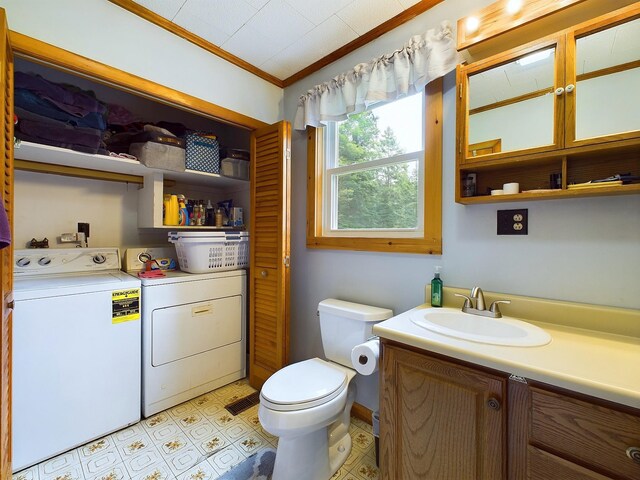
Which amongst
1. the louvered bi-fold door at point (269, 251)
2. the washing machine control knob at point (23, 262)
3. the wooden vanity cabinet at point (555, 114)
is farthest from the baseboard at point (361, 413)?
the washing machine control knob at point (23, 262)

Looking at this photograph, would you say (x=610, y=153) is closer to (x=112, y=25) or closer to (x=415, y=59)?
(x=415, y=59)

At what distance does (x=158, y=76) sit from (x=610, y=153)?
2196 millimetres

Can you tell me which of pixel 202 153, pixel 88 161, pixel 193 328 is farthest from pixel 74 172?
pixel 193 328

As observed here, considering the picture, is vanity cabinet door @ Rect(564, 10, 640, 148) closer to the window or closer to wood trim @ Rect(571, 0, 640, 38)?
wood trim @ Rect(571, 0, 640, 38)

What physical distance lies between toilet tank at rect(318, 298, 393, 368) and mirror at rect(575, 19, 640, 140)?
3.84 feet

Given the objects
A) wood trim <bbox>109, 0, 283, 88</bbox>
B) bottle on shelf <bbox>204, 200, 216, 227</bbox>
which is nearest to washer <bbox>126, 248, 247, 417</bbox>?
bottle on shelf <bbox>204, 200, 216, 227</bbox>

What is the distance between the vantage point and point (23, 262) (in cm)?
177

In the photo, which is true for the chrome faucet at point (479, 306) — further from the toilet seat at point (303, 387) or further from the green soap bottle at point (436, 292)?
the toilet seat at point (303, 387)

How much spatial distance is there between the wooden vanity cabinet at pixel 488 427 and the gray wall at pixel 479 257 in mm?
587

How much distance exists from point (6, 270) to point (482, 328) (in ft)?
6.55

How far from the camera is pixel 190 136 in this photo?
2107 millimetres

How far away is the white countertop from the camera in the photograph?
69cm

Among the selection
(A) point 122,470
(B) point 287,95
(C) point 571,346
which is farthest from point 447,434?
(B) point 287,95

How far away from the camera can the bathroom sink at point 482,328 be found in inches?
37.2
